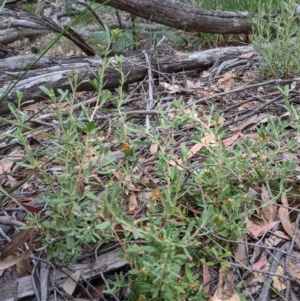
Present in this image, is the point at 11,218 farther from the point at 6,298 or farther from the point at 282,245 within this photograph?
the point at 282,245

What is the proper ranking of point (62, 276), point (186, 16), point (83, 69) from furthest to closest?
point (186, 16)
point (83, 69)
point (62, 276)

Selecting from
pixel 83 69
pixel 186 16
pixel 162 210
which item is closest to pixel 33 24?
pixel 83 69

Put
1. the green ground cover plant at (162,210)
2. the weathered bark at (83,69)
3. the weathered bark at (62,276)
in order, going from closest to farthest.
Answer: the green ground cover plant at (162,210), the weathered bark at (62,276), the weathered bark at (83,69)

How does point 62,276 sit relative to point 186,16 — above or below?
above

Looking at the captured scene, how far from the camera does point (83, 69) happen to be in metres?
2.66

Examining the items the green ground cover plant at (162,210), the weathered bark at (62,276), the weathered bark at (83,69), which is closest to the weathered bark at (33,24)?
the weathered bark at (83,69)

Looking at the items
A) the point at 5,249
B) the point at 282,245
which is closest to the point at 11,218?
the point at 5,249

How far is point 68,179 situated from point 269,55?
147 centimetres

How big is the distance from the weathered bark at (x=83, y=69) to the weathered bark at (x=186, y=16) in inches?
21.9

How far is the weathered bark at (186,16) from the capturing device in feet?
10.8

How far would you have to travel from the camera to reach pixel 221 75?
2764mm

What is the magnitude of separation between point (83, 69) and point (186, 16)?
3.75ft

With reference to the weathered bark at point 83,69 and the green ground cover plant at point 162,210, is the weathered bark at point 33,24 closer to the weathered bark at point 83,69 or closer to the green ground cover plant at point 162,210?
the weathered bark at point 83,69

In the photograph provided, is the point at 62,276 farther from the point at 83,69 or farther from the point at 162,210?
the point at 83,69
